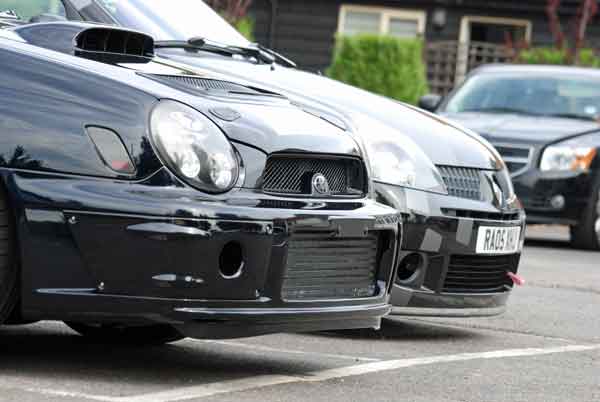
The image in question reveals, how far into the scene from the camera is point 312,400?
485 centimetres

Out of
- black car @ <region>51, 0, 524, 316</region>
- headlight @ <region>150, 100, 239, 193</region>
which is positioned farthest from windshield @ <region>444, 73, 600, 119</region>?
headlight @ <region>150, 100, 239, 193</region>

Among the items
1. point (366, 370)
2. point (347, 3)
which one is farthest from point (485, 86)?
point (347, 3)

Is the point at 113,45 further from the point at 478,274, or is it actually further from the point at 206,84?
the point at 478,274

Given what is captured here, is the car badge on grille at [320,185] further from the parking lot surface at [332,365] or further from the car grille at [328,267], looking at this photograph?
the parking lot surface at [332,365]

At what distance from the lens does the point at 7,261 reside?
4.86 m

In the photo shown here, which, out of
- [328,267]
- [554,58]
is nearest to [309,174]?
[328,267]

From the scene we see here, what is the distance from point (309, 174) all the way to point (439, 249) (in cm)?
147

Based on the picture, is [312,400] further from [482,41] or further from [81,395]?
[482,41]

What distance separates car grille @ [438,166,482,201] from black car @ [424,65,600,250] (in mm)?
5311

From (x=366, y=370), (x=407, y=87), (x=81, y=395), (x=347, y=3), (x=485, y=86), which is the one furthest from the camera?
(x=347, y=3)

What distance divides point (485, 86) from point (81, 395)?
350 inches

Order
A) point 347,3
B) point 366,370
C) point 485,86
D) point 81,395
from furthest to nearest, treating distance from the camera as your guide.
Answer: point 347,3 < point 485,86 < point 366,370 < point 81,395

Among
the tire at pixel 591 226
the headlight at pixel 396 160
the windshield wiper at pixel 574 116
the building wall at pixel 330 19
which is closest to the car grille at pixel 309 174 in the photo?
the headlight at pixel 396 160

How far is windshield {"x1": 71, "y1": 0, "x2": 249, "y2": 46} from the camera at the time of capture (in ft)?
24.0
